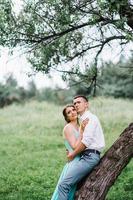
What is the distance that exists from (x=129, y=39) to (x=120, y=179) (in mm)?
6625

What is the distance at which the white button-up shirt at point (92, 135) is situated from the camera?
7586 mm

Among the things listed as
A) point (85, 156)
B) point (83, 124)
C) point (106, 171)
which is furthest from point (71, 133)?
point (106, 171)

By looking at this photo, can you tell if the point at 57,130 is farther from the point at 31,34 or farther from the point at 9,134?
the point at 31,34

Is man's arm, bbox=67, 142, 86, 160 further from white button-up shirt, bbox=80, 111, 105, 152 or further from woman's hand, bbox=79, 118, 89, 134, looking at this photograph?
woman's hand, bbox=79, 118, 89, 134

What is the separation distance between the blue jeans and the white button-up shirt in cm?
15

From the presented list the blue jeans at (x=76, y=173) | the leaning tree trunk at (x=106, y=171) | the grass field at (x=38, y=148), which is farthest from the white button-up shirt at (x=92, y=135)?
the grass field at (x=38, y=148)

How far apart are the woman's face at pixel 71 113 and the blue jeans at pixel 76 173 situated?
0.67 metres

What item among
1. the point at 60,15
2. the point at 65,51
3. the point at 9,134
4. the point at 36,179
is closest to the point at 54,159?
the point at 36,179

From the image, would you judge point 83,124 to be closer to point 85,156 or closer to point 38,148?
point 85,156

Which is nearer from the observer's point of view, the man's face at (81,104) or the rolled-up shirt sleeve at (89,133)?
the rolled-up shirt sleeve at (89,133)

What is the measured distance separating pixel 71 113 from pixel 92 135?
2.28 feet

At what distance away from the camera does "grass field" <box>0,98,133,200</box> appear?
41.0 ft

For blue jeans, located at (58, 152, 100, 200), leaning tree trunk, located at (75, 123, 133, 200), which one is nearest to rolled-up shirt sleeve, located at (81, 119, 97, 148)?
blue jeans, located at (58, 152, 100, 200)

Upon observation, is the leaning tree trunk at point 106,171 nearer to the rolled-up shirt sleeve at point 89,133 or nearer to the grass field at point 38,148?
the rolled-up shirt sleeve at point 89,133
